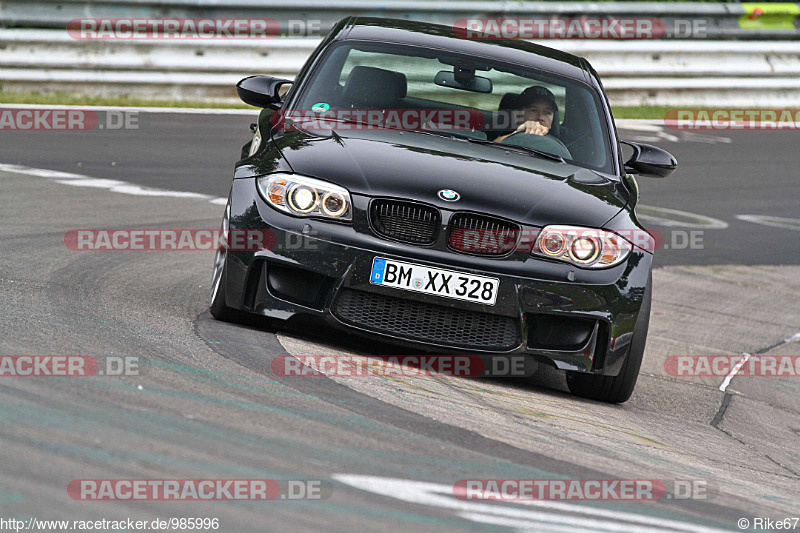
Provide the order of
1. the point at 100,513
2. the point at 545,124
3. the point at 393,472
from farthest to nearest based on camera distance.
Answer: the point at 545,124 → the point at 393,472 → the point at 100,513

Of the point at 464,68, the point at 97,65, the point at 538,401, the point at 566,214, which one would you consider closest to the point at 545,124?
the point at 464,68

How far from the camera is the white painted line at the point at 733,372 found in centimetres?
690

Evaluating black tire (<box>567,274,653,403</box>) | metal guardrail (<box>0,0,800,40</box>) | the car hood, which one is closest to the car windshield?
the car hood

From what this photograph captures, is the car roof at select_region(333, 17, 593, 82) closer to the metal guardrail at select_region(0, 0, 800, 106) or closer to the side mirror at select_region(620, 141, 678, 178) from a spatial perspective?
the side mirror at select_region(620, 141, 678, 178)

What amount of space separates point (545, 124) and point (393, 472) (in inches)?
140

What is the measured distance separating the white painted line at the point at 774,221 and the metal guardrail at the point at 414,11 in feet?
17.8

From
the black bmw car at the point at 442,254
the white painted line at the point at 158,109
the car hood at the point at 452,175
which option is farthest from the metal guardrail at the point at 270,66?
the black bmw car at the point at 442,254

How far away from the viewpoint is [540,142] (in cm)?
653

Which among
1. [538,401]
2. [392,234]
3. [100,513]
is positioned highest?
[392,234]

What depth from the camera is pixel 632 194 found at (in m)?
6.28

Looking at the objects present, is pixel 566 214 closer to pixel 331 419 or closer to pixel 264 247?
pixel 264 247

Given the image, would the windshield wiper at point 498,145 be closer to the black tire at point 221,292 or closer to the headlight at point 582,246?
the headlight at point 582,246

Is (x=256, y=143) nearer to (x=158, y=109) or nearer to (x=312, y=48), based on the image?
(x=158, y=109)

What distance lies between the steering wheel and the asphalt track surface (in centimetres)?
120
